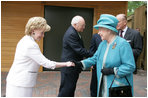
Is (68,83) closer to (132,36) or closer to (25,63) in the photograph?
(25,63)

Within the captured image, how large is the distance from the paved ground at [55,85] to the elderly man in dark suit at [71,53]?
112 cm

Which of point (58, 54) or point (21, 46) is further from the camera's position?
point (58, 54)

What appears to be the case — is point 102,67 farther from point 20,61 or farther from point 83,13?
point 83,13

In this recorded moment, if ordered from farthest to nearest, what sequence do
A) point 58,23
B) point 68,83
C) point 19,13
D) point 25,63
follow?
point 58,23 < point 19,13 < point 68,83 < point 25,63

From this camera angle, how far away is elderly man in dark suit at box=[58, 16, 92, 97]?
3.49 meters

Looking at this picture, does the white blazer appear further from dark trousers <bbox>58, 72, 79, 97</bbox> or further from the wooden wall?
the wooden wall

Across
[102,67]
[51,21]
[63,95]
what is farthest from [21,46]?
[51,21]

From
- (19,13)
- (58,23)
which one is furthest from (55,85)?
(19,13)

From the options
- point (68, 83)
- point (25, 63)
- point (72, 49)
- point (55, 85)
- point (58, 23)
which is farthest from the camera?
point (58, 23)

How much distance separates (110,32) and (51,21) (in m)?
5.10

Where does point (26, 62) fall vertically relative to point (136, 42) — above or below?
below

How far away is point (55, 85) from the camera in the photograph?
5609 millimetres

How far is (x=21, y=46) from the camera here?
7.97 ft

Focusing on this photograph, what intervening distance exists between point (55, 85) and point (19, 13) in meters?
3.31
